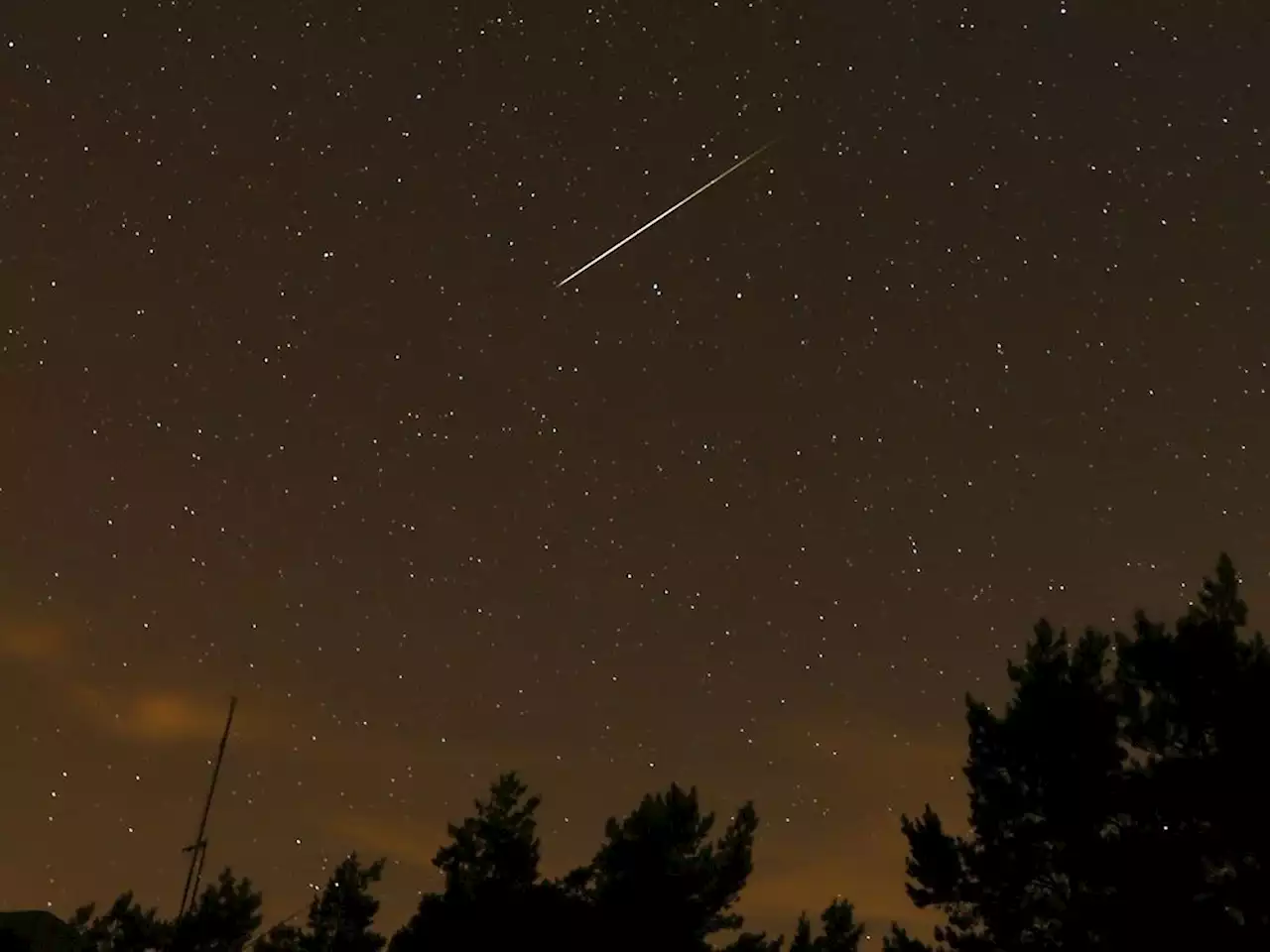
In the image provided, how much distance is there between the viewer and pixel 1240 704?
21734 mm

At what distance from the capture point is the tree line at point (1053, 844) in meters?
21.4

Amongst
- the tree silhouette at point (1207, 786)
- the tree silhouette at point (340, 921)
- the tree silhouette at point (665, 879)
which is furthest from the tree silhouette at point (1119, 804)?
the tree silhouette at point (340, 921)

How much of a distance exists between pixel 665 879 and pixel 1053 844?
407 inches

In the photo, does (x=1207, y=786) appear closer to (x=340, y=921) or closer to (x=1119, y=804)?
(x=1119, y=804)

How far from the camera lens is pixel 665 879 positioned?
1298 inches

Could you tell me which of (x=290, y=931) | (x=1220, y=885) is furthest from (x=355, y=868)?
(x=1220, y=885)

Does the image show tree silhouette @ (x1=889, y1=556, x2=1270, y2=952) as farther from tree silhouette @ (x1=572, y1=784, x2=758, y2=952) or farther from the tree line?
tree silhouette @ (x1=572, y1=784, x2=758, y2=952)

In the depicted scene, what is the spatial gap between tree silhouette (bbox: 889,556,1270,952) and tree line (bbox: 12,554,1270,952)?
0.03m

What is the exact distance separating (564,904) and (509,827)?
4992mm

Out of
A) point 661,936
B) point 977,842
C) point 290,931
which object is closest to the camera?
point 977,842

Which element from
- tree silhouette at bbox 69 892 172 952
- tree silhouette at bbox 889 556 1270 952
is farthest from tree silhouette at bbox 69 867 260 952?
tree silhouette at bbox 889 556 1270 952

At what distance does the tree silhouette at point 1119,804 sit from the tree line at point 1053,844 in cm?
3

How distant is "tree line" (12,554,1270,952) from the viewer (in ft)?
70.3

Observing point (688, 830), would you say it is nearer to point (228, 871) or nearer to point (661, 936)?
point (661, 936)
